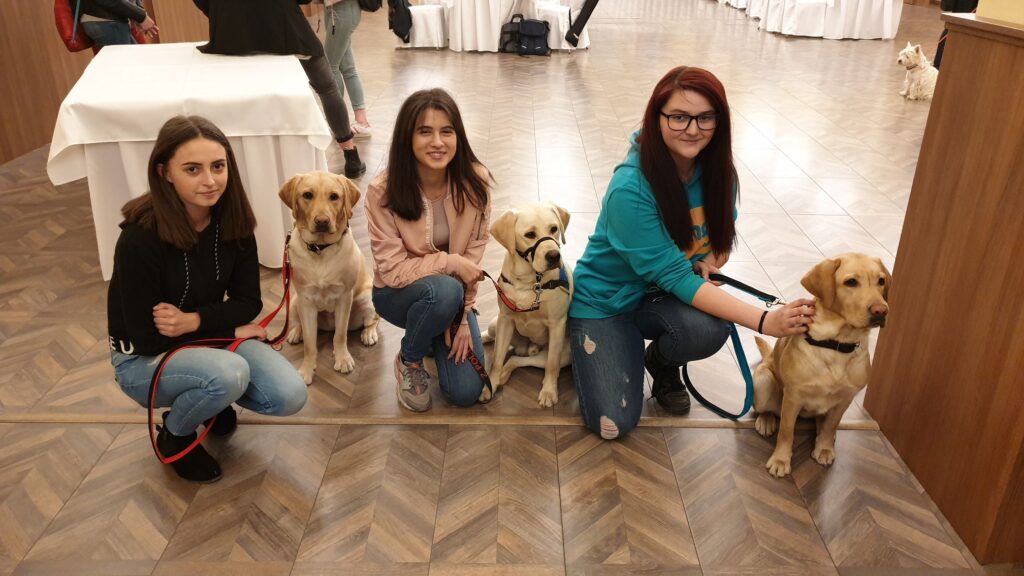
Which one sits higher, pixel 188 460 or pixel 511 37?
pixel 511 37

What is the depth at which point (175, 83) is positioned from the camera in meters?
4.06

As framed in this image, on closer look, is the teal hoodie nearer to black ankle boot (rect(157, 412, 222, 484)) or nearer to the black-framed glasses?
the black-framed glasses

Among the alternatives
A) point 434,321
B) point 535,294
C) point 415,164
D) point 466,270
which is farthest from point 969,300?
point 415,164

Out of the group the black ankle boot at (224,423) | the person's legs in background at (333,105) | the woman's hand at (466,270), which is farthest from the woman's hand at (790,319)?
the person's legs in background at (333,105)

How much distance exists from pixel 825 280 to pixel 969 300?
47 centimetres

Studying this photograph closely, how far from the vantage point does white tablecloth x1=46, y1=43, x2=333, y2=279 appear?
12.4 feet

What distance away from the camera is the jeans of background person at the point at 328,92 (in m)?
5.37

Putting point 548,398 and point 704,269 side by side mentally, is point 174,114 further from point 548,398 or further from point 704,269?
point 704,269

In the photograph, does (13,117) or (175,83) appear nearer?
(175,83)

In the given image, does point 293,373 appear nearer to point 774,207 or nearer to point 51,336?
point 51,336

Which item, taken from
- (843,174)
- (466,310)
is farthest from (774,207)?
(466,310)

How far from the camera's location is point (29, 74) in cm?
635

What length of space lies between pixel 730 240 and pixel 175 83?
9.84 ft

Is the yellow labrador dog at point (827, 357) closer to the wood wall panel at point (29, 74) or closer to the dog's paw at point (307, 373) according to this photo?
the dog's paw at point (307, 373)
